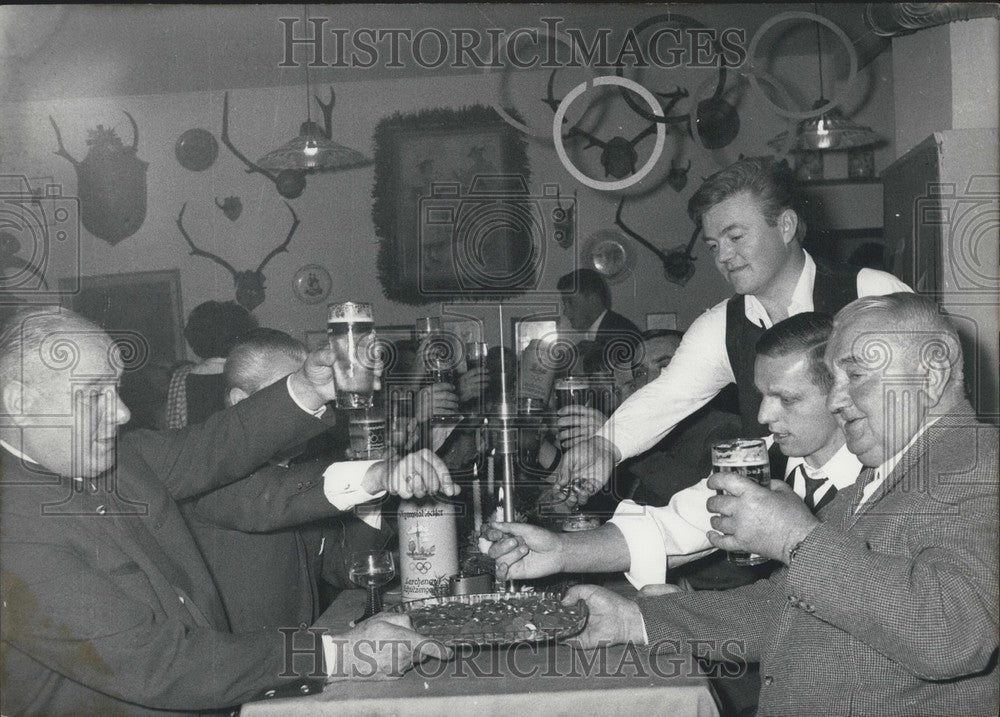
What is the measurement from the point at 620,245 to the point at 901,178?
1457mm

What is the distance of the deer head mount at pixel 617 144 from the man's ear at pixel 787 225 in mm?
2526

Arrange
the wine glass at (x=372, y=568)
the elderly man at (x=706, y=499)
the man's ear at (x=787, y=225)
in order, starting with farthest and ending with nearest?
the man's ear at (x=787, y=225), the elderly man at (x=706, y=499), the wine glass at (x=372, y=568)

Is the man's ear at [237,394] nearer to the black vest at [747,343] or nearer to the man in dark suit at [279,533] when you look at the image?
the man in dark suit at [279,533]

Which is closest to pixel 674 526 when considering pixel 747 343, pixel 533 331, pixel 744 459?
pixel 744 459

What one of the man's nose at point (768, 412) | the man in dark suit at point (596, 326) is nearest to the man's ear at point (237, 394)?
the man's nose at point (768, 412)

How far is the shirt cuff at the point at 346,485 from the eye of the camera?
194 centimetres

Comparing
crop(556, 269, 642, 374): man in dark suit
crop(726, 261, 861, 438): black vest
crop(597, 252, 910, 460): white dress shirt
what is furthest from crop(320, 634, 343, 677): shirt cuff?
crop(556, 269, 642, 374): man in dark suit

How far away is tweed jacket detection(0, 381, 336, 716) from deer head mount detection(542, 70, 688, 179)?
379 centimetres

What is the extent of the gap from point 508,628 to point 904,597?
634 mm

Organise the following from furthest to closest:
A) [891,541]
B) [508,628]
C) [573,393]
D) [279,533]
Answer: [573,393], [279,533], [508,628], [891,541]

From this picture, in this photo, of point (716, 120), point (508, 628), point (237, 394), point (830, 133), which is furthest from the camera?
point (716, 120)

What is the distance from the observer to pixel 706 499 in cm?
178

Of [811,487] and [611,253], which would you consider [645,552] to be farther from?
[611,253]

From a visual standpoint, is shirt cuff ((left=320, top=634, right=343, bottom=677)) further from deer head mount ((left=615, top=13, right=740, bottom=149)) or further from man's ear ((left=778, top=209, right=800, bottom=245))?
deer head mount ((left=615, top=13, right=740, bottom=149))
